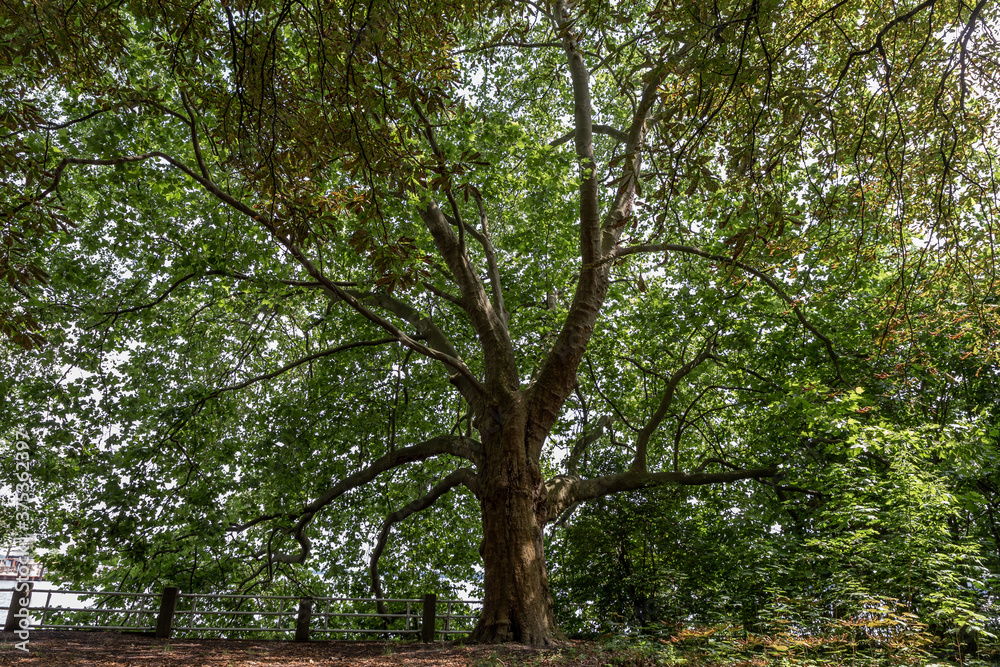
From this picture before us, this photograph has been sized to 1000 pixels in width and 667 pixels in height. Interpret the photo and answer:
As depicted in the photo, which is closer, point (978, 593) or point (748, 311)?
point (978, 593)

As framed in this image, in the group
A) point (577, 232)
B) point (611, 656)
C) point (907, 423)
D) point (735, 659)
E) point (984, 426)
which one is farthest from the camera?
point (577, 232)

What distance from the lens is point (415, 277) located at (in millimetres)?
5051

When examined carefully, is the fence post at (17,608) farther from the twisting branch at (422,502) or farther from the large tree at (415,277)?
the twisting branch at (422,502)

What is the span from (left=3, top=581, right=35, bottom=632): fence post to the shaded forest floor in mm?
1145

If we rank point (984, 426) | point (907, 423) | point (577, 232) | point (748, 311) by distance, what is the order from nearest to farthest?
point (984, 426)
point (907, 423)
point (748, 311)
point (577, 232)

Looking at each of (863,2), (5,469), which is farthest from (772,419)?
(5,469)

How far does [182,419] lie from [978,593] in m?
9.57

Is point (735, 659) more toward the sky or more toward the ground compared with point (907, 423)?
more toward the ground

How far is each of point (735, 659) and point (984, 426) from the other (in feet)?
15.0

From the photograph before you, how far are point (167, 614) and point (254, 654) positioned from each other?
309cm

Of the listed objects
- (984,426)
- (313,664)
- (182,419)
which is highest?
(182,419)

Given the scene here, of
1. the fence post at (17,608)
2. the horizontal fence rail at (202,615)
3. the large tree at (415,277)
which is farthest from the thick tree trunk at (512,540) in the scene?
the fence post at (17,608)

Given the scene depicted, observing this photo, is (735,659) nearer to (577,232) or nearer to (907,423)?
(907,423)

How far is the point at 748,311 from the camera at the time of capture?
10062mm
